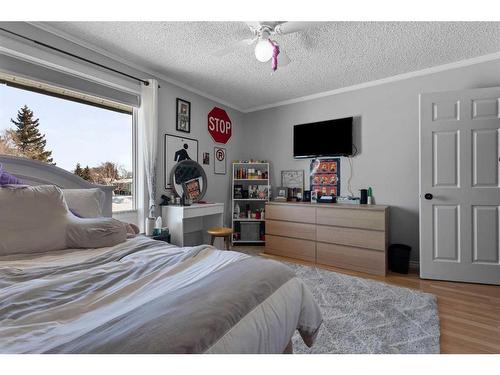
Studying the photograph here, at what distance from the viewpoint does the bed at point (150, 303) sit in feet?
2.14

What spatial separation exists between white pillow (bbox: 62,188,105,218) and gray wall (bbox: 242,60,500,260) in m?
3.13

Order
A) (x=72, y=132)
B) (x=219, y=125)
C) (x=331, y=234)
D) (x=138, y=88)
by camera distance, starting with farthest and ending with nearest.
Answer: (x=219, y=125) → (x=331, y=234) → (x=138, y=88) → (x=72, y=132)

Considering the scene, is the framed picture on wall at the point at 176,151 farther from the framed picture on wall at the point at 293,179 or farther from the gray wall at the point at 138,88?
the framed picture on wall at the point at 293,179

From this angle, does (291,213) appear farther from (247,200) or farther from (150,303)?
(150,303)

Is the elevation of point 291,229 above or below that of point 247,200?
below

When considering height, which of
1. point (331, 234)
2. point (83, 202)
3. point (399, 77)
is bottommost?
point (331, 234)

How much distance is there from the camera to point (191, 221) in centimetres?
347

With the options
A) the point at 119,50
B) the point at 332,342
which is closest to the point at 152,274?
the point at 332,342

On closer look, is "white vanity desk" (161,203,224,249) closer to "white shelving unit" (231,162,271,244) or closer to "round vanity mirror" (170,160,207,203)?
"round vanity mirror" (170,160,207,203)

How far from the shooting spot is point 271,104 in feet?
13.8

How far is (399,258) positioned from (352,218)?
0.72 metres

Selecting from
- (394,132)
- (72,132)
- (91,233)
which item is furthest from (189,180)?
(394,132)
